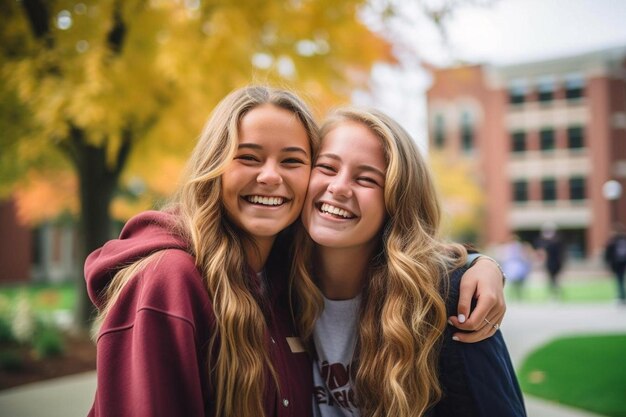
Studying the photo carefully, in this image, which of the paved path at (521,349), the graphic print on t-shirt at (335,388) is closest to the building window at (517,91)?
the paved path at (521,349)

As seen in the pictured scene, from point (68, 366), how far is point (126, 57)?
4.28 metres

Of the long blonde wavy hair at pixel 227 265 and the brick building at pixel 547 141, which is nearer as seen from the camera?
the long blonde wavy hair at pixel 227 265

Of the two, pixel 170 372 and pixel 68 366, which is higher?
pixel 170 372

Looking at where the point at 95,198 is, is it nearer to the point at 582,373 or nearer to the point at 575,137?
the point at 582,373

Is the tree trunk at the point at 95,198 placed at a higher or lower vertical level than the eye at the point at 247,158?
higher

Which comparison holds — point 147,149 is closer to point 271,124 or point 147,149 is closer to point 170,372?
point 271,124

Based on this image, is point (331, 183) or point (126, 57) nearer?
point (331, 183)

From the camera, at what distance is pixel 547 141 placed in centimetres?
3375

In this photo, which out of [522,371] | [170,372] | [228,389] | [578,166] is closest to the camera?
[170,372]

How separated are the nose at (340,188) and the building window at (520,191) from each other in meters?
34.8

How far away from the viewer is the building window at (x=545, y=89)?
33.6 metres

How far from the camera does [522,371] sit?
6.56 meters

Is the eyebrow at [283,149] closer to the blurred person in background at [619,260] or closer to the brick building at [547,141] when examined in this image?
the blurred person in background at [619,260]

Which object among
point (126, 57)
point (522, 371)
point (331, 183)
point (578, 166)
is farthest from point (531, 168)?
point (331, 183)
